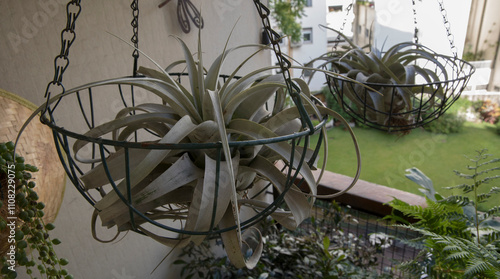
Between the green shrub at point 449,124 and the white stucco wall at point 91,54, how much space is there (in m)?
3.45

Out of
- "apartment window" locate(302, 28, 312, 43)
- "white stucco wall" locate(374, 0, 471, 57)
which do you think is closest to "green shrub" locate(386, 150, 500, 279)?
"white stucco wall" locate(374, 0, 471, 57)

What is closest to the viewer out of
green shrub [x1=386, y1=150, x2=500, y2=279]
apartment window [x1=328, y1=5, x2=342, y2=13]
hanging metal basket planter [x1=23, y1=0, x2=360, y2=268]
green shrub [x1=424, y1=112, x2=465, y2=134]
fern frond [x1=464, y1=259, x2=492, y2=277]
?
hanging metal basket planter [x1=23, y1=0, x2=360, y2=268]

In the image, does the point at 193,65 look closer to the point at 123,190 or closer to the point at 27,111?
the point at 123,190

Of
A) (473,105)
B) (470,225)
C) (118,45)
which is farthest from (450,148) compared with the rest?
(118,45)

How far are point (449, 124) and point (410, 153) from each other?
0.81 metres

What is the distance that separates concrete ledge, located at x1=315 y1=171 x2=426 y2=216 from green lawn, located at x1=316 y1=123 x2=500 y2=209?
1987mm

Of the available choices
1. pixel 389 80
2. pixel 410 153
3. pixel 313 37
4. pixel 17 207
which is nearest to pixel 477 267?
pixel 389 80

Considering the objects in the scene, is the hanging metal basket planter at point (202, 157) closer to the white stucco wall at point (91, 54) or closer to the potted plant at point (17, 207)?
the potted plant at point (17, 207)

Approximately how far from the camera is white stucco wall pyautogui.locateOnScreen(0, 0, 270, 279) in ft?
3.17

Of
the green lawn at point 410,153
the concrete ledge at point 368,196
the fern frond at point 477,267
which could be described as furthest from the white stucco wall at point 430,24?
the fern frond at point 477,267

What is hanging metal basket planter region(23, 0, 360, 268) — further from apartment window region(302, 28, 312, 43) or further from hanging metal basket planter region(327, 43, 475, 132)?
apartment window region(302, 28, 312, 43)

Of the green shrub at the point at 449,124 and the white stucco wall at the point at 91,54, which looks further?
the green shrub at the point at 449,124

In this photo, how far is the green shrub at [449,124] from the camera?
421cm

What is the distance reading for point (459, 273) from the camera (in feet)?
3.62
